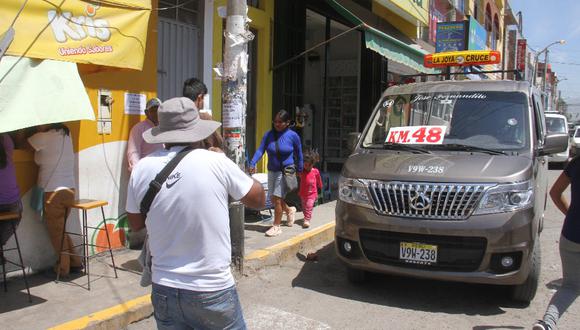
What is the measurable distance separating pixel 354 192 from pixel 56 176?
2.78 meters

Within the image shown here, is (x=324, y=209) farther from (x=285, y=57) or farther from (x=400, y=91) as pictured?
(x=400, y=91)

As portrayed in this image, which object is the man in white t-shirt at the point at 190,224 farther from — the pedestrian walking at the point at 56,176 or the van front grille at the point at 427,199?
the pedestrian walking at the point at 56,176

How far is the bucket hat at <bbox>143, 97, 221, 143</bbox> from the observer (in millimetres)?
2349

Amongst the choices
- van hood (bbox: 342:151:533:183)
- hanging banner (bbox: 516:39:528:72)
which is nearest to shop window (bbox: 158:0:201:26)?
van hood (bbox: 342:151:533:183)

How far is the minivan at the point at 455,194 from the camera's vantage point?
4.37m

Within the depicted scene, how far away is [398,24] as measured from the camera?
47.7ft

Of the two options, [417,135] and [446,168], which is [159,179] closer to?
[446,168]

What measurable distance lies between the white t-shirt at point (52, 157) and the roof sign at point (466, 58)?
656 centimetres

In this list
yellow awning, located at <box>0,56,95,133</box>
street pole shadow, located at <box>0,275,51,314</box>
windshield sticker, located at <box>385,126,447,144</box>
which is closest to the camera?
yellow awning, located at <box>0,56,95,133</box>

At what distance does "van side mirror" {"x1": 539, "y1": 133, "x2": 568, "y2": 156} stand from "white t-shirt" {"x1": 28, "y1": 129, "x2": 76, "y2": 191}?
4.55 metres

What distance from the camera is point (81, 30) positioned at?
468cm

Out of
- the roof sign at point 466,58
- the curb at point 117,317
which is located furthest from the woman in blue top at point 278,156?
the roof sign at point 466,58

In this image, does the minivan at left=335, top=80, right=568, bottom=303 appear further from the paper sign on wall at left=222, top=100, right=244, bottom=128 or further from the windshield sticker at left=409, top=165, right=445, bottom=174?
the paper sign on wall at left=222, top=100, right=244, bottom=128

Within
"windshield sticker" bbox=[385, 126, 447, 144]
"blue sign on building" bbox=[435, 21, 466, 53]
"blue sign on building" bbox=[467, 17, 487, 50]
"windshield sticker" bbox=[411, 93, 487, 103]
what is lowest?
"windshield sticker" bbox=[385, 126, 447, 144]
